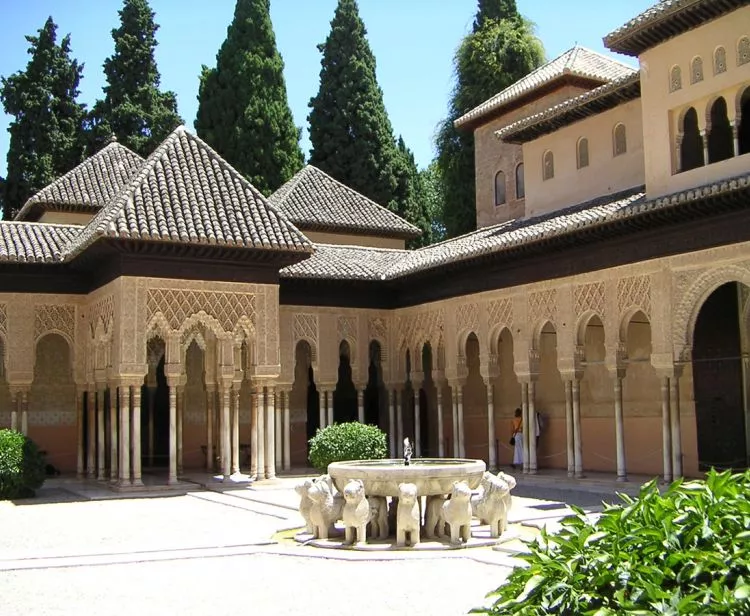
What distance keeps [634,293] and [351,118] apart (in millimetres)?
Answer: 22380

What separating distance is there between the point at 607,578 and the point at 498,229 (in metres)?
18.9

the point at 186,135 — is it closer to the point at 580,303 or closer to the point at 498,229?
the point at 498,229

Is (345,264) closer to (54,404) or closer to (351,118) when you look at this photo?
(54,404)

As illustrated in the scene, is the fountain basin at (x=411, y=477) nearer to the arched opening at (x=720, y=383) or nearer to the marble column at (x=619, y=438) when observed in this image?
the marble column at (x=619, y=438)

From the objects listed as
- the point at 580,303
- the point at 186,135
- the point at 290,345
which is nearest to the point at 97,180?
the point at 186,135

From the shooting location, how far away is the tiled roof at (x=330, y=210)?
26938mm

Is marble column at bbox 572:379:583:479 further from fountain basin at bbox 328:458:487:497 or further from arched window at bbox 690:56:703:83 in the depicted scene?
fountain basin at bbox 328:458:487:497

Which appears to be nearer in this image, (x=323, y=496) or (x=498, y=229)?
(x=323, y=496)

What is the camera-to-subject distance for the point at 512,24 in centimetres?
3819

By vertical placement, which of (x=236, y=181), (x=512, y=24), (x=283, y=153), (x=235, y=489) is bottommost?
(x=235, y=489)

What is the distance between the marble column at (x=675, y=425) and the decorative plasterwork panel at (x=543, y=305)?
9.67ft

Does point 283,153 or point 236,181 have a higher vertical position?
point 283,153

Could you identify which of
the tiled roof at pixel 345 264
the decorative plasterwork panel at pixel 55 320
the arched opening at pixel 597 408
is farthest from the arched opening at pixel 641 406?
the decorative plasterwork panel at pixel 55 320

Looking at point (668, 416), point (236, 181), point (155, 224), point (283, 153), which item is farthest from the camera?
point (283, 153)
